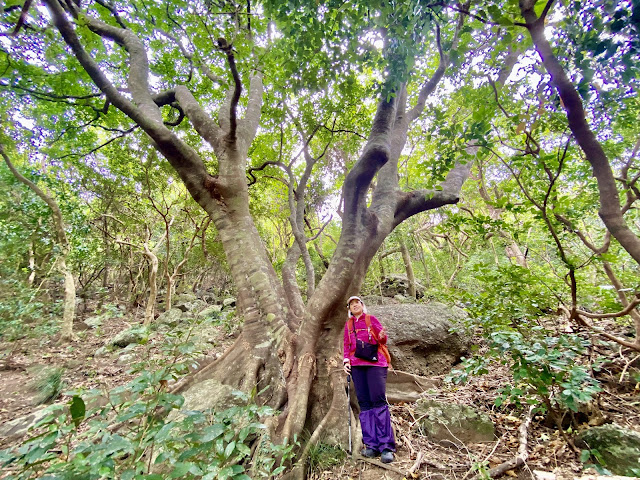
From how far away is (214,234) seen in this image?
1155 cm

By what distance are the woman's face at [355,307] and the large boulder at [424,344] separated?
1776 millimetres

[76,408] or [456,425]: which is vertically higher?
[76,408]

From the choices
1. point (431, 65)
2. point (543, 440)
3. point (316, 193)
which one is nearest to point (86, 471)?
point (543, 440)

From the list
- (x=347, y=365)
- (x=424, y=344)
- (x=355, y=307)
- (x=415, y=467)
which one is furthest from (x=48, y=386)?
(x=424, y=344)

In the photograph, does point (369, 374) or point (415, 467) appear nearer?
point (415, 467)

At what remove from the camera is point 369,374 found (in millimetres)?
3102

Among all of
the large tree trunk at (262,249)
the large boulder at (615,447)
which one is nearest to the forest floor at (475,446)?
the large boulder at (615,447)

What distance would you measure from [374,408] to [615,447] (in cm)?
193

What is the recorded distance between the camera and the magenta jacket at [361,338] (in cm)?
314

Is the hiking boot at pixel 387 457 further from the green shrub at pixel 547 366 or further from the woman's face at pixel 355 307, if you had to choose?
the woman's face at pixel 355 307

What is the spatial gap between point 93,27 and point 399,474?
7.17 metres

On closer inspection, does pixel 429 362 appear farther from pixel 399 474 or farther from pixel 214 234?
pixel 214 234

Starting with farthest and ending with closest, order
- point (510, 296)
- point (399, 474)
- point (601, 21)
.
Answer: point (510, 296) < point (399, 474) < point (601, 21)

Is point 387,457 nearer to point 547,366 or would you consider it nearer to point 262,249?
point 547,366
